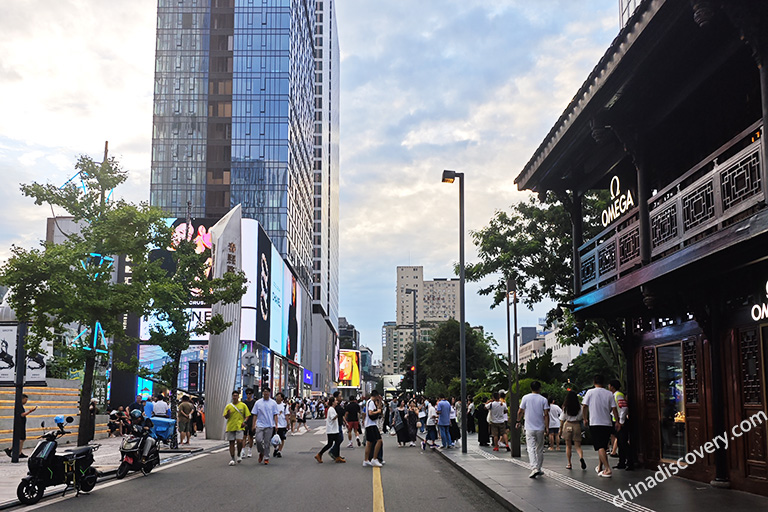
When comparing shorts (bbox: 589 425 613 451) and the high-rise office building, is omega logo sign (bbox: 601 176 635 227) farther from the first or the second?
the high-rise office building

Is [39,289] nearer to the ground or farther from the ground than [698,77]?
nearer to the ground

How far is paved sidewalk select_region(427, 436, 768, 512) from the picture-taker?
10312 millimetres

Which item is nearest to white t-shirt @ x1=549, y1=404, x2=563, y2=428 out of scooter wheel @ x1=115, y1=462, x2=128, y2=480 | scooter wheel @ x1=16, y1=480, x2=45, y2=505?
scooter wheel @ x1=115, y1=462, x2=128, y2=480

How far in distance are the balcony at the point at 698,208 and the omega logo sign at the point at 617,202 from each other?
A: 1.18m

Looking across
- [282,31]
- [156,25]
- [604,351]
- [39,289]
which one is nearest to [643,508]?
[39,289]

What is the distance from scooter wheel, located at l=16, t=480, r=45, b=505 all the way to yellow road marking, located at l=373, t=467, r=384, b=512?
5.02 meters

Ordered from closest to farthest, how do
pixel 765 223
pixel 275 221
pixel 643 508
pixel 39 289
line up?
pixel 765 223 < pixel 643 508 < pixel 39 289 < pixel 275 221

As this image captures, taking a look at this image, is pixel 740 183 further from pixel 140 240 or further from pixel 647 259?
pixel 140 240

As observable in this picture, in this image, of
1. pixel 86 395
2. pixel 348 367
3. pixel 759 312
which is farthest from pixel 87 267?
pixel 348 367

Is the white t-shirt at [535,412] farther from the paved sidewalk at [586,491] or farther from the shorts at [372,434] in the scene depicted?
the shorts at [372,434]

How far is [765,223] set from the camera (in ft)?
27.0

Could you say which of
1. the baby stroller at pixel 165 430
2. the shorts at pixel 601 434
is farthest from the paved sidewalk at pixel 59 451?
the shorts at pixel 601 434

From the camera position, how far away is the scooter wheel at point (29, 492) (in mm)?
11513

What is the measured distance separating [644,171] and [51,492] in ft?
36.9
